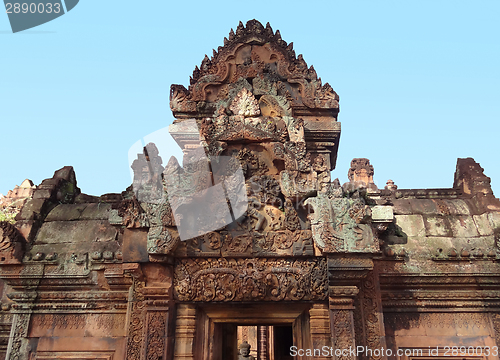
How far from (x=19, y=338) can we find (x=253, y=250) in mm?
4397

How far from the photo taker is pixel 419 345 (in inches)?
245

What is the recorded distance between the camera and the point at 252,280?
5.61 metres

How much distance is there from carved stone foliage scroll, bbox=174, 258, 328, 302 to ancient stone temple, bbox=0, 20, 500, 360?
16mm

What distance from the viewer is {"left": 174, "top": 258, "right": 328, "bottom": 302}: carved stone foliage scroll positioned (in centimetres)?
561

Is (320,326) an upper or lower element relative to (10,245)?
lower

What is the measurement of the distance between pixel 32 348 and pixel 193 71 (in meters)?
5.67

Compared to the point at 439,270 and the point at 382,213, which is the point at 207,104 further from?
the point at 439,270

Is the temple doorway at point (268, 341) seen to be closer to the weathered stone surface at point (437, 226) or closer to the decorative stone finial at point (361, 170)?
the decorative stone finial at point (361, 170)

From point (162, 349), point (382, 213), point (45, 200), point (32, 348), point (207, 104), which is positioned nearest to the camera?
point (162, 349)

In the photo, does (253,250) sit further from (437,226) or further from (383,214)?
(437,226)

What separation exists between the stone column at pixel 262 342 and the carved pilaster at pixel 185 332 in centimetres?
1124

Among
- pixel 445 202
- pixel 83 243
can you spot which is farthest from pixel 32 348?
pixel 445 202

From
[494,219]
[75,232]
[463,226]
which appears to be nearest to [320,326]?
[463,226]

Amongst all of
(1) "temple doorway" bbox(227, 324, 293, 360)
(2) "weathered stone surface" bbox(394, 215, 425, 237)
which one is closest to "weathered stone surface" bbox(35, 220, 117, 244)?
(2) "weathered stone surface" bbox(394, 215, 425, 237)
